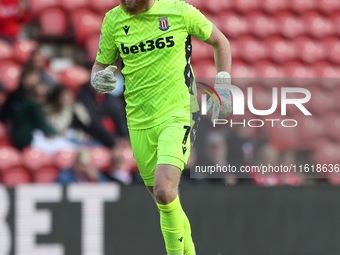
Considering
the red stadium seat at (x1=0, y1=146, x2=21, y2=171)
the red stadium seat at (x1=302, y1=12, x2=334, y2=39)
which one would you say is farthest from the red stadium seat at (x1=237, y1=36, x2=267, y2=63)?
the red stadium seat at (x1=0, y1=146, x2=21, y2=171)

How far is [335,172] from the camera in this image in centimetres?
701

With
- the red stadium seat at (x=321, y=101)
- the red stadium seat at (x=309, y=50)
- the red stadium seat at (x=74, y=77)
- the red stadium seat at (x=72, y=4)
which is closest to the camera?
the red stadium seat at (x=74, y=77)

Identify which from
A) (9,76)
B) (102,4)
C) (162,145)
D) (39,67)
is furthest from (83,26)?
(162,145)

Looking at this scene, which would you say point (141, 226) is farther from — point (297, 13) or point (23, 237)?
point (297, 13)

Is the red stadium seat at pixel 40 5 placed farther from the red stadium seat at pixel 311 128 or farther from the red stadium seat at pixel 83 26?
the red stadium seat at pixel 311 128

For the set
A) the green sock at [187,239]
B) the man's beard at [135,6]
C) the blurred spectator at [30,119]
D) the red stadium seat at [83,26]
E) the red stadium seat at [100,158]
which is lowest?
the green sock at [187,239]

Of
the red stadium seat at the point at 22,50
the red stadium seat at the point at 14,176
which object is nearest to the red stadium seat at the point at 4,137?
the red stadium seat at the point at 14,176

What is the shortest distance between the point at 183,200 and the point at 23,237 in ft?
4.75

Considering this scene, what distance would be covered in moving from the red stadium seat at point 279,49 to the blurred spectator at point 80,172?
12.3 feet

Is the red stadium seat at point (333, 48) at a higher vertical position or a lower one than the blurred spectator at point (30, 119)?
higher

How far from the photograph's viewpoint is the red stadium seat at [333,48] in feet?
30.6

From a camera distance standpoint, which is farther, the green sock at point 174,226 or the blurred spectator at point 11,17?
the blurred spectator at point 11,17

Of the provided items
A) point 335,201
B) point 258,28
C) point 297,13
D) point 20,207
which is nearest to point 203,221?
point 335,201

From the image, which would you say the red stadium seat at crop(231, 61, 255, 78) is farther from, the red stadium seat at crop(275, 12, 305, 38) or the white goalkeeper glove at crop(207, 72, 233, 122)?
the white goalkeeper glove at crop(207, 72, 233, 122)
